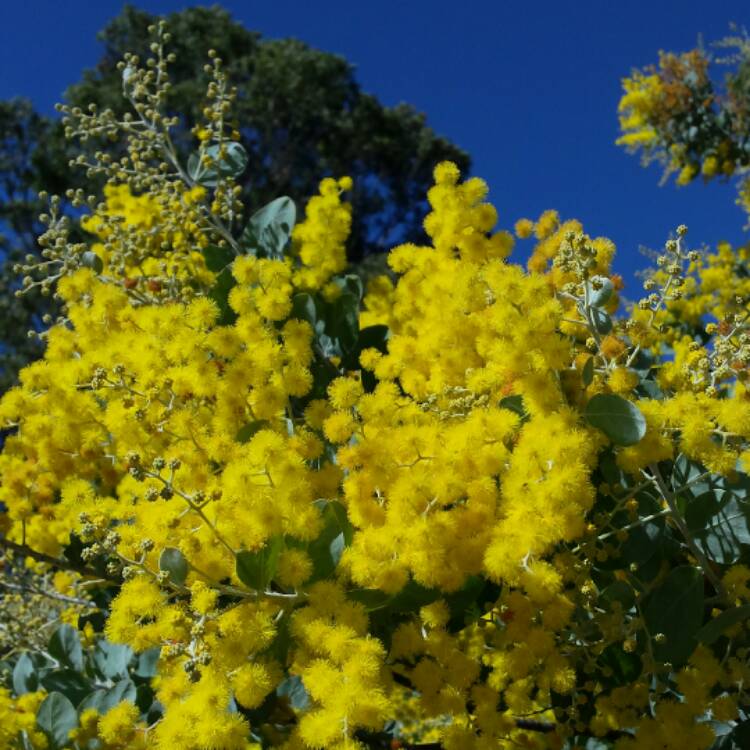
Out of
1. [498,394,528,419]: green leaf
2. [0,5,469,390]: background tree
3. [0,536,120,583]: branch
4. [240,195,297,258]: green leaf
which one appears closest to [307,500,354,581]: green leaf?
[498,394,528,419]: green leaf

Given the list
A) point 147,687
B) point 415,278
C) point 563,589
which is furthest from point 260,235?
point 563,589

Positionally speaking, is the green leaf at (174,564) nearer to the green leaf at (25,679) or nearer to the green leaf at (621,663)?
the green leaf at (621,663)

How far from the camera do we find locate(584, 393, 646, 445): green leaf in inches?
55.4

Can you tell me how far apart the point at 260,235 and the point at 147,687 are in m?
1.27

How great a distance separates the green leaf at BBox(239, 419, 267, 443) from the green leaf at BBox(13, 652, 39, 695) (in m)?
1.24

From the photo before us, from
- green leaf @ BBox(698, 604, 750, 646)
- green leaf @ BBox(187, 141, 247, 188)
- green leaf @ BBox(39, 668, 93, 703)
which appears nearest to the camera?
green leaf @ BBox(698, 604, 750, 646)

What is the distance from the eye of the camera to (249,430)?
175cm

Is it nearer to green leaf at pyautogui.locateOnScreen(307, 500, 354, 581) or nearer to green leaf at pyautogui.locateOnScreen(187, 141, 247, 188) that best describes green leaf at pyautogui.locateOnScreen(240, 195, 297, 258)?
green leaf at pyautogui.locateOnScreen(187, 141, 247, 188)

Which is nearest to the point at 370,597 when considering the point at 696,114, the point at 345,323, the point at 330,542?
the point at 330,542

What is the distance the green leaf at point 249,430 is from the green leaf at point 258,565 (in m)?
0.34

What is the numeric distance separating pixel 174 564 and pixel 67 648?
4.03 ft

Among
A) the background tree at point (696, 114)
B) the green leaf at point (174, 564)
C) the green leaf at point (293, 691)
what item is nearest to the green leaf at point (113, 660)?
the green leaf at point (293, 691)

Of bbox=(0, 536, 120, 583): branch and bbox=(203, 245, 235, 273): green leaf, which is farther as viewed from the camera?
bbox=(203, 245, 235, 273): green leaf

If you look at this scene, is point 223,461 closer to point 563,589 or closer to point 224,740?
point 224,740
